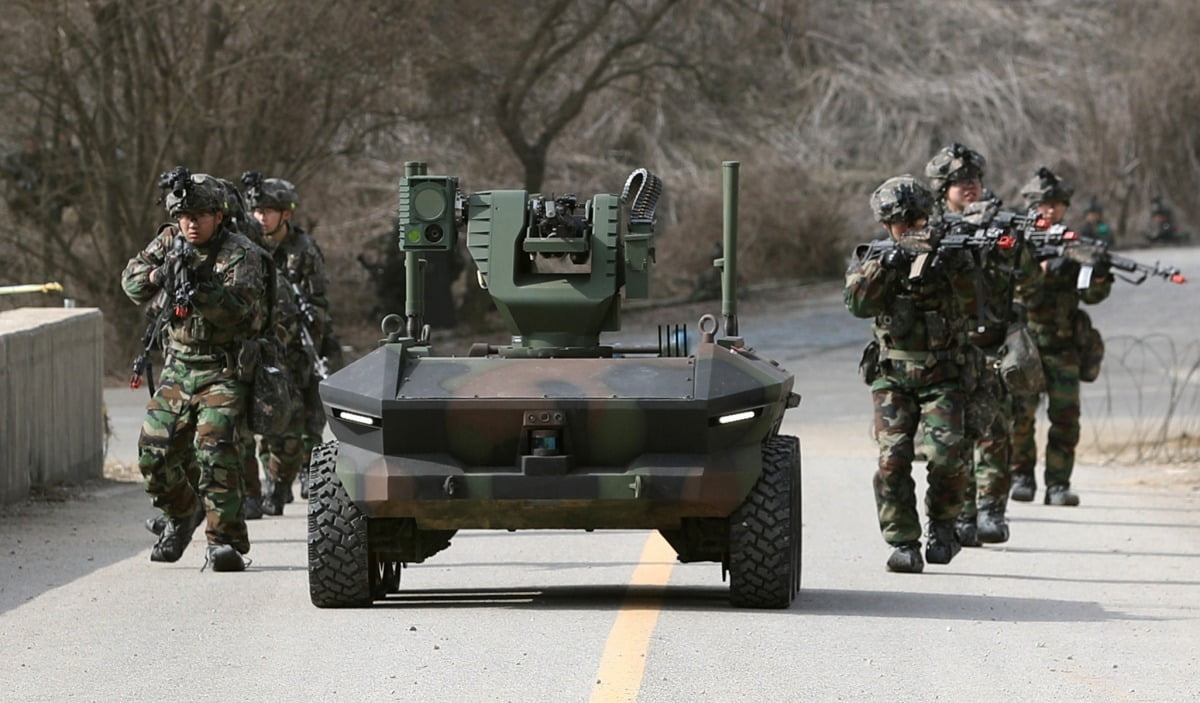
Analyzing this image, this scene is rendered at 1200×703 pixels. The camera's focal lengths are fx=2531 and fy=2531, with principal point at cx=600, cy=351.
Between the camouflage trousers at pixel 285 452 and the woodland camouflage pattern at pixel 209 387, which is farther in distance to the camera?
the camouflage trousers at pixel 285 452

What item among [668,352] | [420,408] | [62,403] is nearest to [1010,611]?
[668,352]

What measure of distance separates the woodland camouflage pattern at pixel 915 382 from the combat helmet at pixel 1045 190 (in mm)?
3534

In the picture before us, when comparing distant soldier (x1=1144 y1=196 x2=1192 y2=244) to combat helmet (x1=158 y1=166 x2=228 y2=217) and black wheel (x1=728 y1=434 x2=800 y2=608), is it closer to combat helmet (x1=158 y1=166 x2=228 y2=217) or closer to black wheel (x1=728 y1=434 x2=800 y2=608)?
combat helmet (x1=158 y1=166 x2=228 y2=217)

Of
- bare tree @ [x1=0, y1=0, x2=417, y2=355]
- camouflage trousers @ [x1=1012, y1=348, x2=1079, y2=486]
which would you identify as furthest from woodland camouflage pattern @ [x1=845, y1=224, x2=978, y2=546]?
bare tree @ [x1=0, y1=0, x2=417, y2=355]

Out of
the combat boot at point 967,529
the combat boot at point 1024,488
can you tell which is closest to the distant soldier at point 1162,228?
the combat boot at point 1024,488

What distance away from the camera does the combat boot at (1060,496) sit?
52.6ft

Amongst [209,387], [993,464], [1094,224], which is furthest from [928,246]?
[1094,224]

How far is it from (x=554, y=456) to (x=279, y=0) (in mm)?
16770

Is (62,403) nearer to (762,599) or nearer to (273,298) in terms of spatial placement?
(273,298)

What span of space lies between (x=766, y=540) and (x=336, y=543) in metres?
1.75

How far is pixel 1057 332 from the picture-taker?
15.9 meters

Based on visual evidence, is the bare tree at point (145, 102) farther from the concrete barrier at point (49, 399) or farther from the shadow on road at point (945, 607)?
the shadow on road at point (945, 607)

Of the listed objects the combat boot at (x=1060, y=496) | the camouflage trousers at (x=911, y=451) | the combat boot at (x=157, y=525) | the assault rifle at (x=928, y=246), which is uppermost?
the assault rifle at (x=928, y=246)

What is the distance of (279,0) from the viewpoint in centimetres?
2605
